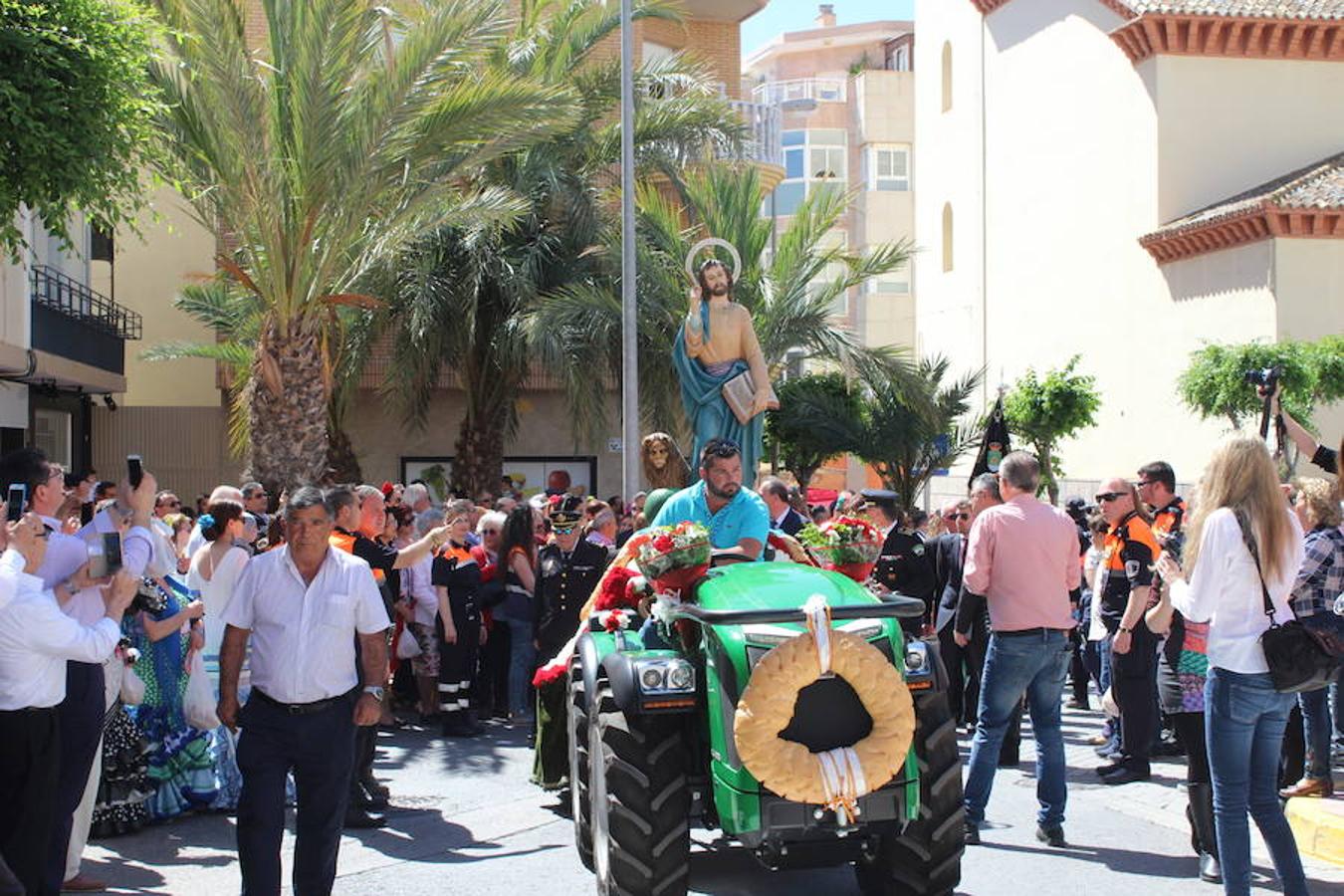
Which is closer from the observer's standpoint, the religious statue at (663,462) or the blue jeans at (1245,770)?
the blue jeans at (1245,770)

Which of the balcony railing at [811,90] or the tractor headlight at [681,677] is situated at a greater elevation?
the balcony railing at [811,90]

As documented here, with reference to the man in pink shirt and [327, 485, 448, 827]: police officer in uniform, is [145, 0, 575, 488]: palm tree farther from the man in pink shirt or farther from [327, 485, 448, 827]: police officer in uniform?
the man in pink shirt

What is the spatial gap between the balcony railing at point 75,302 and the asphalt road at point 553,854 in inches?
462

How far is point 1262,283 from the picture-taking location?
3244 cm

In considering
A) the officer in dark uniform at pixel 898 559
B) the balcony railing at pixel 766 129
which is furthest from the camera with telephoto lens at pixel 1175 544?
the balcony railing at pixel 766 129

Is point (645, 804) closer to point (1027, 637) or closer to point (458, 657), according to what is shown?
point (1027, 637)

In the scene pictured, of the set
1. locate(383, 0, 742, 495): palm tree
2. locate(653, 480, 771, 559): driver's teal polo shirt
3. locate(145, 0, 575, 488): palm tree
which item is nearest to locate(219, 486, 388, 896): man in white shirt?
locate(653, 480, 771, 559): driver's teal polo shirt

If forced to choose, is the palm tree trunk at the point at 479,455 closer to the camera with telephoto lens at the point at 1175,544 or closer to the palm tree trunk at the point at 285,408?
the palm tree trunk at the point at 285,408

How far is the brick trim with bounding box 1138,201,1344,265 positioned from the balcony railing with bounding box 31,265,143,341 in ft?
72.3

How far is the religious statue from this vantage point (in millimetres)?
10773

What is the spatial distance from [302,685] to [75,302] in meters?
20.3

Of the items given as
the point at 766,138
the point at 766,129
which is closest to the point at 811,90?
the point at 766,129

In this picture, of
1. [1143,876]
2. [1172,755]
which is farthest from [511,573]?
[1143,876]

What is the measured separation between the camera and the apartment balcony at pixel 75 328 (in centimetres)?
2123
